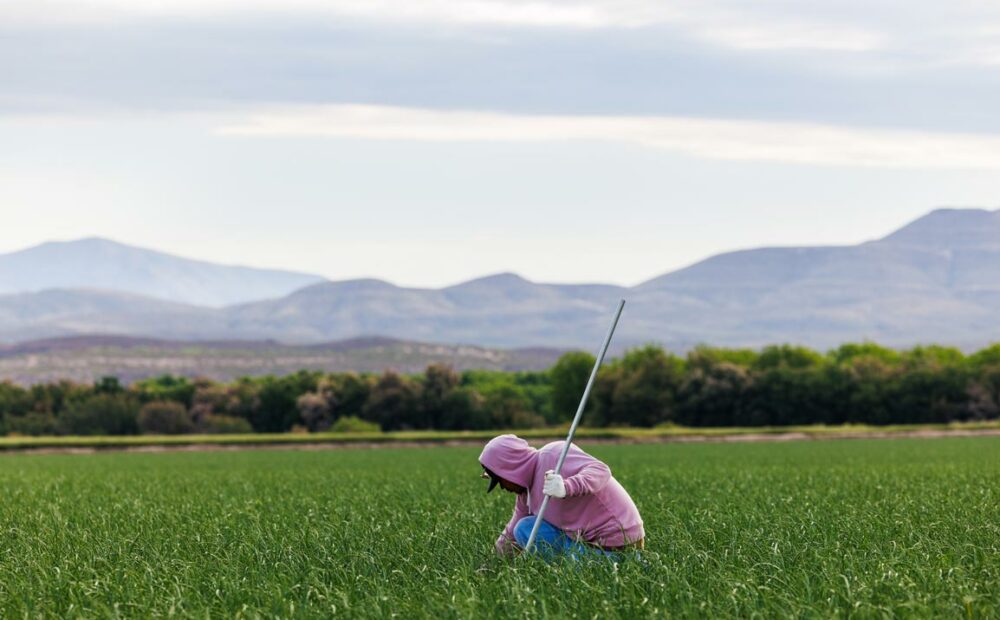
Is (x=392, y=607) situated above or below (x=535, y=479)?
below

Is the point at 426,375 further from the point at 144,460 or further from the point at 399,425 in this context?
the point at 144,460

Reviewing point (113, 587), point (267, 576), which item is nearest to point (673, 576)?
point (267, 576)

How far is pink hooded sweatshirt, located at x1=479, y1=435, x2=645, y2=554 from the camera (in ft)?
44.4

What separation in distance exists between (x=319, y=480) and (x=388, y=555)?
20.9 m

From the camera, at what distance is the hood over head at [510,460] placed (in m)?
13.5

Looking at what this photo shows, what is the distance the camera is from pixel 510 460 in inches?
535

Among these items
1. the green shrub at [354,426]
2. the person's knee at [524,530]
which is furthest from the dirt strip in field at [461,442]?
the person's knee at [524,530]

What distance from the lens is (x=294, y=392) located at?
411 ft

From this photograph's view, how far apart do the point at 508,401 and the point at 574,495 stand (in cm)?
10649

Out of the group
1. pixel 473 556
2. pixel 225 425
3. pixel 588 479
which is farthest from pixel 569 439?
pixel 225 425

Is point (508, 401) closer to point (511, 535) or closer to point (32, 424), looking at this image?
point (32, 424)

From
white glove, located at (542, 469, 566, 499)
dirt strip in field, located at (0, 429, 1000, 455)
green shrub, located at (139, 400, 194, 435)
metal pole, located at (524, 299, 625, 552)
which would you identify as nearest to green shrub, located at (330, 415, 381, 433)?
green shrub, located at (139, 400, 194, 435)

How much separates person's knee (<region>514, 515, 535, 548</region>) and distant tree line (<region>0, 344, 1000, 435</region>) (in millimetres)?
98388

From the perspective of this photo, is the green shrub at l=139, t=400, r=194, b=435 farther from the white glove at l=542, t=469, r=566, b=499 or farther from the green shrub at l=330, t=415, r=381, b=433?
the white glove at l=542, t=469, r=566, b=499
